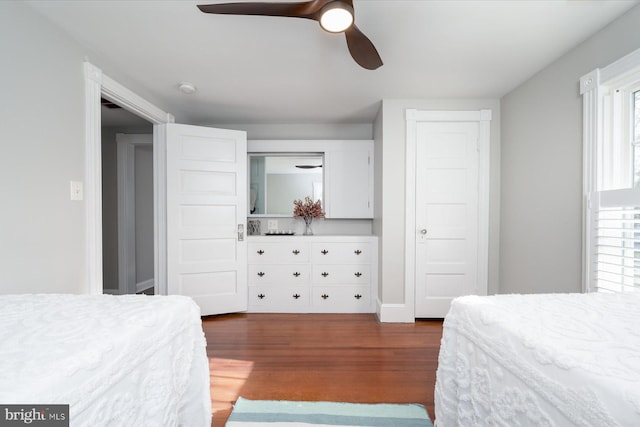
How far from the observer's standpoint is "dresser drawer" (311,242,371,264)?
127 inches

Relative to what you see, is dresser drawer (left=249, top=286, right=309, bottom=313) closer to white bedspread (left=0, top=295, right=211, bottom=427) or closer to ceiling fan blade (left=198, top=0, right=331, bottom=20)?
white bedspread (left=0, top=295, right=211, bottom=427)

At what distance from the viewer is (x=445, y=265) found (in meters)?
2.92

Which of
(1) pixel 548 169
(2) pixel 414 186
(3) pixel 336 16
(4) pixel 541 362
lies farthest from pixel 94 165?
(1) pixel 548 169

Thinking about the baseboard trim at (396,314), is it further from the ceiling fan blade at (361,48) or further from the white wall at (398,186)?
the ceiling fan blade at (361,48)

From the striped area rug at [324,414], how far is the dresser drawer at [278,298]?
1566mm

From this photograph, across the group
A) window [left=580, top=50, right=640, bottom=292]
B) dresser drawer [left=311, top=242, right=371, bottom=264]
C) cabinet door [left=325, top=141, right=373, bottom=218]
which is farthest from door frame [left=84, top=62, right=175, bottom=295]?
window [left=580, top=50, right=640, bottom=292]

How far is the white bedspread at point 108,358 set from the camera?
0.62 meters

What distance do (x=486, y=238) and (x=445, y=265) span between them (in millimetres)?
500

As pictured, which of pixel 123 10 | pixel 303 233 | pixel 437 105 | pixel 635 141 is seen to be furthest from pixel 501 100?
pixel 123 10

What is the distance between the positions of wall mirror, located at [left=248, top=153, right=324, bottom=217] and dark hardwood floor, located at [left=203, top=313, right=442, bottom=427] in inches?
52.7

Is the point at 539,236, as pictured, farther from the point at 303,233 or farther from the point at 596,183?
the point at 303,233

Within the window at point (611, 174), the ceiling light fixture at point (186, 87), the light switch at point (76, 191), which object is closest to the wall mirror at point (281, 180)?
the ceiling light fixture at point (186, 87)

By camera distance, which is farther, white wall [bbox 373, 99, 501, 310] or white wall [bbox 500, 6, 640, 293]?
white wall [bbox 373, 99, 501, 310]

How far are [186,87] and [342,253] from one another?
227cm
